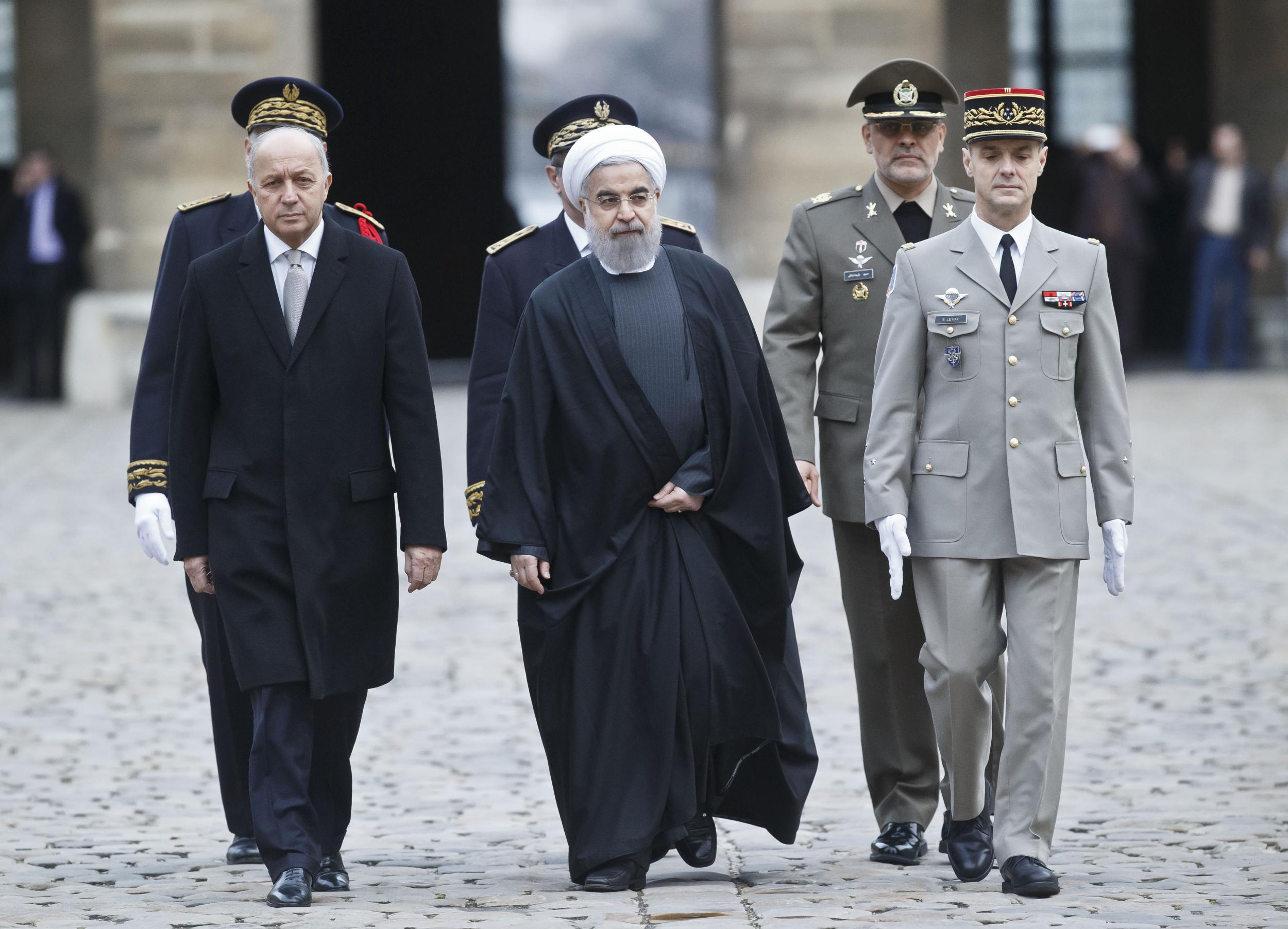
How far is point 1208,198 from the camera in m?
17.8

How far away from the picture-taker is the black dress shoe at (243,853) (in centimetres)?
542

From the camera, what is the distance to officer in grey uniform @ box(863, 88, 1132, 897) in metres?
4.90

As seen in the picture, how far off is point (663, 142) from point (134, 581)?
18750mm

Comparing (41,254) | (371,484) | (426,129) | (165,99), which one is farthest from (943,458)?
(426,129)

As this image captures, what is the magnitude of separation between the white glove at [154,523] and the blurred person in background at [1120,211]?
1300cm

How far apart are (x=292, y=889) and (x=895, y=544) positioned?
1530 millimetres

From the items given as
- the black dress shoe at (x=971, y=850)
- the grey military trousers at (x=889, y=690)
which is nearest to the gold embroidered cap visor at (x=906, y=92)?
the grey military trousers at (x=889, y=690)

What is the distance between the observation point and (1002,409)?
4961mm

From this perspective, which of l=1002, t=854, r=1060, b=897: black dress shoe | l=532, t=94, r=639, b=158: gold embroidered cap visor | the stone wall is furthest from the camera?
the stone wall

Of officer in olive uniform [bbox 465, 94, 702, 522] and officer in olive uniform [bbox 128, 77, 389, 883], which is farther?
officer in olive uniform [bbox 465, 94, 702, 522]

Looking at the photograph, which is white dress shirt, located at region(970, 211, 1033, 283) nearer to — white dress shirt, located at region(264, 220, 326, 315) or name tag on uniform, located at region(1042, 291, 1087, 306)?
name tag on uniform, located at region(1042, 291, 1087, 306)

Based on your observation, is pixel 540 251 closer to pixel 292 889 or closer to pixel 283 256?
pixel 283 256

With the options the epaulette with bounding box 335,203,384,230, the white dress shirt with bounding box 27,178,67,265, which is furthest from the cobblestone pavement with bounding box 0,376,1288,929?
the white dress shirt with bounding box 27,178,67,265

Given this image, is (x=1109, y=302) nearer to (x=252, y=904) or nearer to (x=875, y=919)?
(x=875, y=919)
